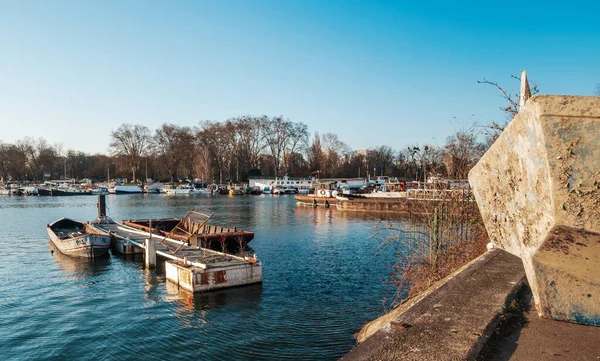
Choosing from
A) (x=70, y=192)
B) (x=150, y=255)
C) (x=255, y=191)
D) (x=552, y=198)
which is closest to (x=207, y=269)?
(x=150, y=255)

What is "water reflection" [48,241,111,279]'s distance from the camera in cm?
1724

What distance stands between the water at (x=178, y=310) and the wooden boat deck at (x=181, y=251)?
0.99 meters

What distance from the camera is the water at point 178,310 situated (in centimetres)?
952

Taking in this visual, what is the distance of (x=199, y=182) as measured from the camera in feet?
329

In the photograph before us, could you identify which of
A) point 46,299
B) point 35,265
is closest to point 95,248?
point 35,265

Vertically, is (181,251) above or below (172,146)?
below

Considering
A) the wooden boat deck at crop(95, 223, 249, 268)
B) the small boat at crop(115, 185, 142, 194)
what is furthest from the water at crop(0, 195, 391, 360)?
the small boat at crop(115, 185, 142, 194)

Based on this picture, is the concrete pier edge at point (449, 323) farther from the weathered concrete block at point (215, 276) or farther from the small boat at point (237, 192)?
the small boat at point (237, 192)

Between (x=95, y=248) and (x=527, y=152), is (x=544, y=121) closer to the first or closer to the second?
(x=527, y=152)

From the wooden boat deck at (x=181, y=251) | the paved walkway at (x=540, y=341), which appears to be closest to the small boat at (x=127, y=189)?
the wooden boat deck at (x=181, y=251)

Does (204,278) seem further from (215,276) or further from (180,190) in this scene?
(180,190)

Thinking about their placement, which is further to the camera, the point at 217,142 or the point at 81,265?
the point at 217,142

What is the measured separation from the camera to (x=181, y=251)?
17.5 meters

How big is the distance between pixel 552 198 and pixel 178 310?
Answer: 1140cm
